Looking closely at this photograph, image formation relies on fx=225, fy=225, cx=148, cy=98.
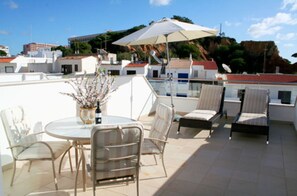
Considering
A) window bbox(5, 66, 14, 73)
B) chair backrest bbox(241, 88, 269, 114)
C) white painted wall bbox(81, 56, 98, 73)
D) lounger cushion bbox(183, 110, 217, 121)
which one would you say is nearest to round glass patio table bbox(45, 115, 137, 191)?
lounger cushion bbox(183, 110, 217, 121)

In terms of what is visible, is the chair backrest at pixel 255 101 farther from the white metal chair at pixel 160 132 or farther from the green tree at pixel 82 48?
the green tree at pixel 82 48

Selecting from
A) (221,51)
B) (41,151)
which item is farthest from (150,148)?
(221,51)

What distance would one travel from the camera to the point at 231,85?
249 inches

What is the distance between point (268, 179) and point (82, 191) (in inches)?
94.9

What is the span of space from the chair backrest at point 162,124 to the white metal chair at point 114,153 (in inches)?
28.2

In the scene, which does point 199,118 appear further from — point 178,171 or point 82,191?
point 82,191

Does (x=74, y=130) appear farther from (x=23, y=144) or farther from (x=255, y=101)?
(x=255, y=101)

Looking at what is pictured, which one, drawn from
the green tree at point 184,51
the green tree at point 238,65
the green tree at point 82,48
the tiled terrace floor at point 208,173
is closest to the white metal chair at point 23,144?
the tiled terrace floor at point 208,173

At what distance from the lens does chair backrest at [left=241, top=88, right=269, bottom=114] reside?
17.9ft

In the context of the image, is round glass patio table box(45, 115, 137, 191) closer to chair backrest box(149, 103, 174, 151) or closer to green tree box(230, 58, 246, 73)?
chair backrest box(149, 103, 174, 151)

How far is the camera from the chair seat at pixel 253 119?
4.61 metres

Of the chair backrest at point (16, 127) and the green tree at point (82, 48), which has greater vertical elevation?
the green tree at point (82, 48)

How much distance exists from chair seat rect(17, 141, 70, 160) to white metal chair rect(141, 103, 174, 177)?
1027 millimetres

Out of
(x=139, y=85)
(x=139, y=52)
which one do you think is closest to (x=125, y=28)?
(x=139, y=52)
